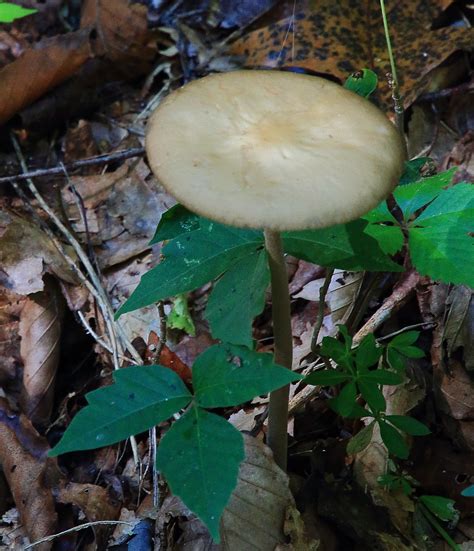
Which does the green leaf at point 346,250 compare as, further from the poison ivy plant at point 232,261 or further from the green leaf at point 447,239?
the green leaf at point 447,239

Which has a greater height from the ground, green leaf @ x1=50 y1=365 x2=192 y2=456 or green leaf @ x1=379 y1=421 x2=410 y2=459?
green leaf @ x1=50 y1=365 x2=192 y2=456

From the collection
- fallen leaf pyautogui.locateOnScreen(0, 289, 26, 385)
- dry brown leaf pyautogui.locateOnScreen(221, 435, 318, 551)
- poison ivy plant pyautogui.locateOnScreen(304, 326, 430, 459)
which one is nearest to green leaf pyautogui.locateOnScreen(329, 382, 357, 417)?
poison ivy plant pyautogui.locateOnScreen(304, 326, 430, 459)

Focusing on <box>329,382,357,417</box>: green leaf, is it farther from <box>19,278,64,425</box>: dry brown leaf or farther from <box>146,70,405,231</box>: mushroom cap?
<box>19,278,64,425</box>: dry brown leaf

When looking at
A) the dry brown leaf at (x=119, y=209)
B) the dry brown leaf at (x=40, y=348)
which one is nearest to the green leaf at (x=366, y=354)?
the dry brown leaf at (x=40, y=348)

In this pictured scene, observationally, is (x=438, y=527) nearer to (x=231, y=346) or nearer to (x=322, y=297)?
(x=322, y=297)

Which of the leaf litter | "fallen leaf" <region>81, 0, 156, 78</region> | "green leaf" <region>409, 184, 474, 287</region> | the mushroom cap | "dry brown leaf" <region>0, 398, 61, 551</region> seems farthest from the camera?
"fallen leaf" <region>81, 0, 156, 78</region>

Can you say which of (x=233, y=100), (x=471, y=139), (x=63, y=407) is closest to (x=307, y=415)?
(x=63, y=407)
